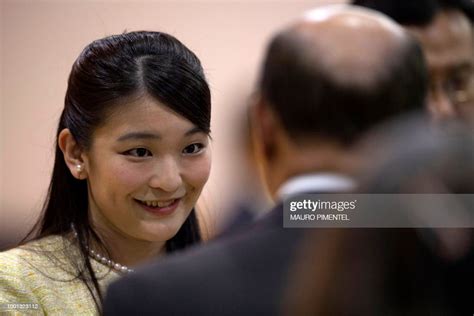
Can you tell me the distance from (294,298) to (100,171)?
2.70ft

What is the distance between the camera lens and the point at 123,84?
62.3 inches

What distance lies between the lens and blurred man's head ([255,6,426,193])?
0.95m

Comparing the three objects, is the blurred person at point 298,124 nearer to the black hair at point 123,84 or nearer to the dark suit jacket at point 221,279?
the dark suit jacket at point 221,279

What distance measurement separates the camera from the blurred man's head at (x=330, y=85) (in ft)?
3.11

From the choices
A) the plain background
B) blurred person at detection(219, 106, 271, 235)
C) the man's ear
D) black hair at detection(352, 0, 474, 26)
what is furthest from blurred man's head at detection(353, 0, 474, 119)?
the plain background

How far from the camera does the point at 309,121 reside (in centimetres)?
98

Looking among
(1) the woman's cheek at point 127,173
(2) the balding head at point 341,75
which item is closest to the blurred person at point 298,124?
(2) the balding head at point 341,75

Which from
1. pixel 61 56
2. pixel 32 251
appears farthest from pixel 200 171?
pixel 61 56

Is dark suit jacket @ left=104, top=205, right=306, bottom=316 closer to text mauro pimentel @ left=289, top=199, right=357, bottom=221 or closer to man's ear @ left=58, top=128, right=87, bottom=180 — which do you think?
text mauro pimentel @ left=289, top=199, right=357, bottom=221

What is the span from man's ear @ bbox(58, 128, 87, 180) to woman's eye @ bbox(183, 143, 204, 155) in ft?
0.62

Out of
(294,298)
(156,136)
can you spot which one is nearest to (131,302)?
(294,298)

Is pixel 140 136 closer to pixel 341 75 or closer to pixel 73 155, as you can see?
pixel 73 155

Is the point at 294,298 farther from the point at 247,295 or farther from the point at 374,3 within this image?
the point at 374,3

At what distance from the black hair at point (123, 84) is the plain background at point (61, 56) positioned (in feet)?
1.89
